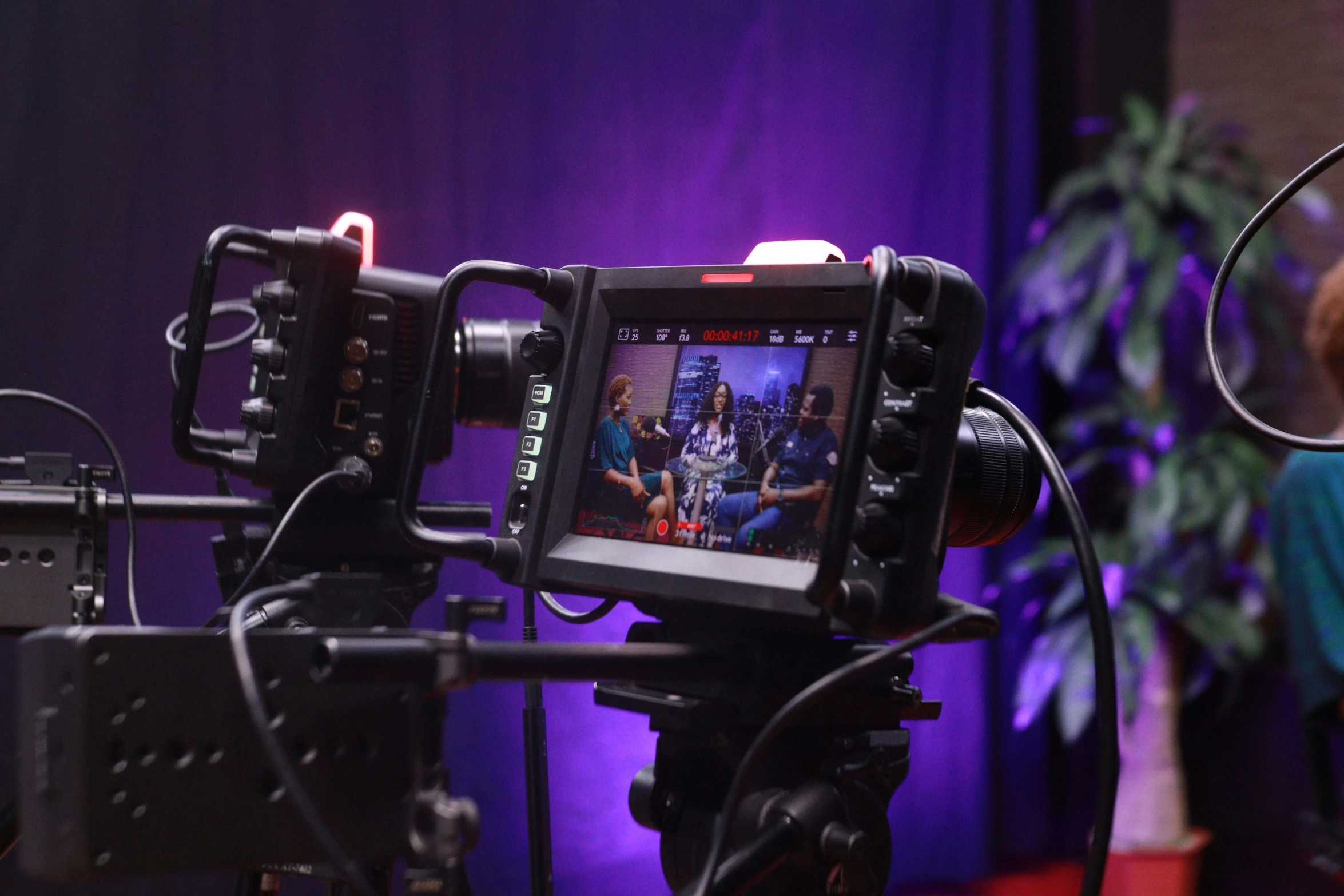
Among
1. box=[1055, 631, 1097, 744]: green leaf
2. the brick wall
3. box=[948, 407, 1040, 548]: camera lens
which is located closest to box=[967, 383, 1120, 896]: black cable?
box=[948, 407, 1040, 548]: camera lens

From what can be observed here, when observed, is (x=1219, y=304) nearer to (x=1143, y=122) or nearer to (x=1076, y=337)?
(x=1076, y=337)

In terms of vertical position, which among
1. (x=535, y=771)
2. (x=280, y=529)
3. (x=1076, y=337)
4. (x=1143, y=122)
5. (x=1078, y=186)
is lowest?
(x=535, y=771)

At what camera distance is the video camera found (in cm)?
64

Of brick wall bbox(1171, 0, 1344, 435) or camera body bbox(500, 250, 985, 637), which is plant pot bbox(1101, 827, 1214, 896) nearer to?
brick wall bbox(1171, 0, 1344, 435)

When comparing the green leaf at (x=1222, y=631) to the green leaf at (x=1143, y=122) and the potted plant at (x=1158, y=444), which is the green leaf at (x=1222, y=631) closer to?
the potted plant at (x=1158, y=444)

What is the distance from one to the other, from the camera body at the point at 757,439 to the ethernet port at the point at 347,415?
1.39 feet

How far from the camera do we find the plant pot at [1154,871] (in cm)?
279

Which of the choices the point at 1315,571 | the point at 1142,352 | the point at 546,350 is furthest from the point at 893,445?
the point at 1142,352

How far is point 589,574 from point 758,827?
238 mm

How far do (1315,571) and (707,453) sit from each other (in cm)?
149

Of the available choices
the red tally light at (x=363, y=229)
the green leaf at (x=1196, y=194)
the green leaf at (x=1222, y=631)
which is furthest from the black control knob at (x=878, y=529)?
the green leaf at (x=1196, y=194)

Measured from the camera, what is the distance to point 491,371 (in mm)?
1445

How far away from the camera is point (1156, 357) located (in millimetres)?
2797

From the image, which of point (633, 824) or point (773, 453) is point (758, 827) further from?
point (633, 824)
